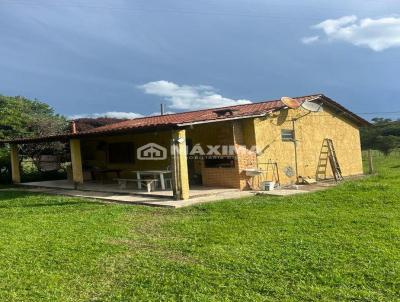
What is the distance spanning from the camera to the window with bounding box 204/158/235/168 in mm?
13123

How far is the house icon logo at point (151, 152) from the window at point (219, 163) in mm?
2610

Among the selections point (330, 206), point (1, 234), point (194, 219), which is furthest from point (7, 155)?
point (330, 206)

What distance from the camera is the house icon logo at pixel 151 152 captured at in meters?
16.2

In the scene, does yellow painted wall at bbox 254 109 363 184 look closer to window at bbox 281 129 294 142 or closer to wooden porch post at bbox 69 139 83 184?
window at bbox 281 129 294 142

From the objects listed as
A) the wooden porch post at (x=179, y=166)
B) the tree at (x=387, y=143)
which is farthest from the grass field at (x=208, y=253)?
the tree at (x=387, y=143)

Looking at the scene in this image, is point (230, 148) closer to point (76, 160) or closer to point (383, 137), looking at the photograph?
point (76, 160)

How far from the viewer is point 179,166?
1053 centimetres

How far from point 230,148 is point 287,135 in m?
2.97

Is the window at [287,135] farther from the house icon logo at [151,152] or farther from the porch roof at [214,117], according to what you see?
the house icon logo at [151,152]

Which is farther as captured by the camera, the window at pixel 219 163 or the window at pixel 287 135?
the window at pixel 287 135

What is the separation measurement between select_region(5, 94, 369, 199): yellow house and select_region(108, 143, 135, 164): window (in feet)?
0.15

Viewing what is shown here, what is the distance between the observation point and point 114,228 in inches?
292

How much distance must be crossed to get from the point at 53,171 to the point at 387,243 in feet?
58.3

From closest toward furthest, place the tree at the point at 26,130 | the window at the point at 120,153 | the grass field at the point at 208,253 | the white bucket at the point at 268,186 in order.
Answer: the grass field at the point at 208,253, the white bucket at the point at 268,186, the window at the point at 120,153, the tree at the point at 26,130
